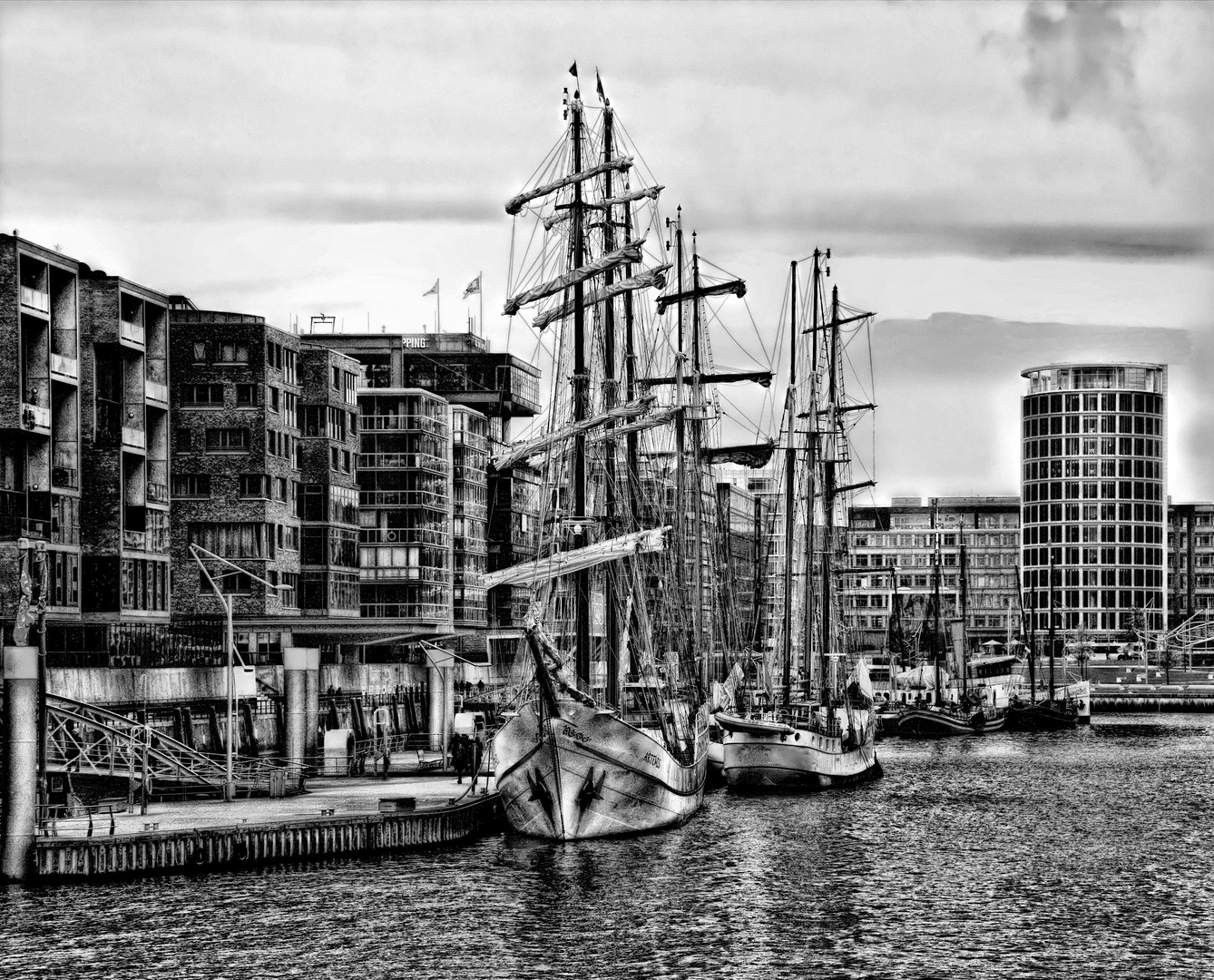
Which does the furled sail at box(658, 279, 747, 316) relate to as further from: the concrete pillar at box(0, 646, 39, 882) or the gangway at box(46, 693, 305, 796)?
the concrete pillar at box(0, 646, 39, 882)

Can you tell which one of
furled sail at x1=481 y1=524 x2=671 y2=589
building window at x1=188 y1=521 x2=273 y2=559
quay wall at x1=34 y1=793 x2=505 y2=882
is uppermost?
building window at x1=188 y1=521 x2=273 y2=559

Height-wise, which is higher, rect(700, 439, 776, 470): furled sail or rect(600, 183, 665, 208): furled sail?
rect(600, 183, 665, 208): furled sail

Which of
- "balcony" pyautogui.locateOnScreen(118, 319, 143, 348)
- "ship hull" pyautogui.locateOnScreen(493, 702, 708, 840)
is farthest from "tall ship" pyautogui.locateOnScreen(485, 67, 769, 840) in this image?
"balcony" pyautogui.locateOnScreen(118, 319, 143, 348)

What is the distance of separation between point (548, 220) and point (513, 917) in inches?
1423

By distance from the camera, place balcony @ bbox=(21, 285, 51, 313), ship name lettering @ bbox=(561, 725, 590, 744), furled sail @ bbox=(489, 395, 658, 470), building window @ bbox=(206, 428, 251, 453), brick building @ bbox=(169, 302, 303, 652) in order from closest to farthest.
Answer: ship name lettering @ bbox=(561, 725, 590, 744) → furled sail @ bbox=(489, 395, 658, 470) → balcony @ bbox=(21, 285, 51, 313) → brick building @ bbox=(169, 302, 303, 652) → building window @ bbox=(206, 428, 251, 453)

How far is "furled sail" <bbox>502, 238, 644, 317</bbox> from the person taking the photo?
82.4 meters

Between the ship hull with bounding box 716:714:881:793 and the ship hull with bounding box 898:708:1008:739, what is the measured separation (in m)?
70.0

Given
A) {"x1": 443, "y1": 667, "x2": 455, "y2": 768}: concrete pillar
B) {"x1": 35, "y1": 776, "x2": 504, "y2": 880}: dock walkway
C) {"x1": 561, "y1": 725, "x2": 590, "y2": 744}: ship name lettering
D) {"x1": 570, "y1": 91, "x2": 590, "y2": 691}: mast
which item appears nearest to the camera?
{"x1": 35, "y1": 776, "x2": 504, "y2": 880}: dock walkway

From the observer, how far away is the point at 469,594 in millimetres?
186875

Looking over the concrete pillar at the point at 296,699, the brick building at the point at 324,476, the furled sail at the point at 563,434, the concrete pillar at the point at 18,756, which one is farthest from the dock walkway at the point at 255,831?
the brick building at the point at 324,476

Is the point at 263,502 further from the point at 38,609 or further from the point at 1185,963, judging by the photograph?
the point at 1185,963

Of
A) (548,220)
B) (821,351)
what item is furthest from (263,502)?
(548,220)

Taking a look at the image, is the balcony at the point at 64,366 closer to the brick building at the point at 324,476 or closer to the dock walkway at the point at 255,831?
the brick building at the point at 324,476

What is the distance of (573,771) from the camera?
73.4 meters
